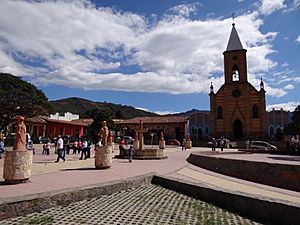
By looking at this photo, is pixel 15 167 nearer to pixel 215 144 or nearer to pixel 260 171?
pixel 260 171

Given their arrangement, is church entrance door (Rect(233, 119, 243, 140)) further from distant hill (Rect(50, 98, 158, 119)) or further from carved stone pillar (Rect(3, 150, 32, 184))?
distant hill (Rect(50, 98, 158, 119))

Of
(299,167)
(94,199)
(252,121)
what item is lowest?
(94,199)

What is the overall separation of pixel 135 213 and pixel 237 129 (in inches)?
1576

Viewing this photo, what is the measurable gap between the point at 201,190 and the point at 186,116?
4444 centimetres

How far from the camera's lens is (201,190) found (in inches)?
277

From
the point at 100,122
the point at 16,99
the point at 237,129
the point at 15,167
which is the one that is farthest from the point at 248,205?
the point at 100,122

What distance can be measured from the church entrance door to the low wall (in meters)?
29.8

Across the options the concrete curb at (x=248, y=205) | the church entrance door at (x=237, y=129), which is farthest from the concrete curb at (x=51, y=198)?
the church entrance door at (x=237, y=129)

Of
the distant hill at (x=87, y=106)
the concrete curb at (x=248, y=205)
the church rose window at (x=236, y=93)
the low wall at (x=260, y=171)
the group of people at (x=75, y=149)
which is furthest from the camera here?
the distant hill at (x=87, y=106)

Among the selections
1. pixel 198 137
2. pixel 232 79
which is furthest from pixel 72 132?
pixel 232 79

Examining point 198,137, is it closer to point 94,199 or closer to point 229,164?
point 229,164

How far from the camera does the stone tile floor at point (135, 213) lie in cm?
502

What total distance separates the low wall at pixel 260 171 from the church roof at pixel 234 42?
33.4 meters

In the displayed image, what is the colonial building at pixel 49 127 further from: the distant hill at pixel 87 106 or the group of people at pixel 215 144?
the distant hill at pixel 87 106
